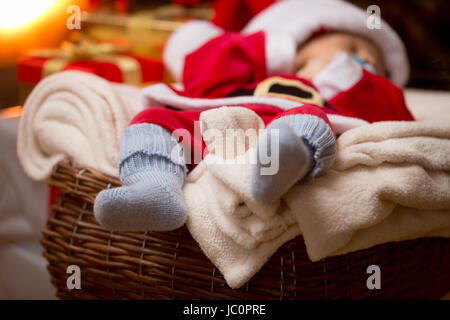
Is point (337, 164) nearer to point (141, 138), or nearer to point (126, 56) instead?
point (141, 138)

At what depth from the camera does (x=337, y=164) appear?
0.61 meters

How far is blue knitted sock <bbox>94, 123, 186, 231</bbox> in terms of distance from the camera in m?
0.56

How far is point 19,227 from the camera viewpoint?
0.95 m

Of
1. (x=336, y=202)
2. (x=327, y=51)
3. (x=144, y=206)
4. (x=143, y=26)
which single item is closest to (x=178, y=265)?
(x=144, y=206)

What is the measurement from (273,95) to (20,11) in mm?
1046

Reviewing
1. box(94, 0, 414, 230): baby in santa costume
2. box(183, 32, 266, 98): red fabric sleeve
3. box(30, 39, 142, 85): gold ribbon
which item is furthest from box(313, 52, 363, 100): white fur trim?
box(30, 39, 142, 85): gold ribbon

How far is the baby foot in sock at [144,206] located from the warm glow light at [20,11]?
1098mm

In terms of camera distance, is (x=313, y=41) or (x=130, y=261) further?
(x=313, y=41)

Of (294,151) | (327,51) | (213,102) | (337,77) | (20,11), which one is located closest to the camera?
(294,151)

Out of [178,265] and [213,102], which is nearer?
[178,265]

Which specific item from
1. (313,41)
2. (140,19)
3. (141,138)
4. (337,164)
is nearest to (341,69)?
(313,41)

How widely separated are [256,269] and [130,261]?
0.19 meters

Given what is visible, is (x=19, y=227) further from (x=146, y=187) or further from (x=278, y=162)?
(x=278, y=162)
